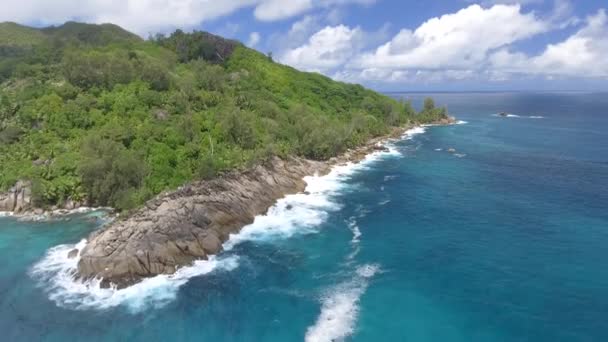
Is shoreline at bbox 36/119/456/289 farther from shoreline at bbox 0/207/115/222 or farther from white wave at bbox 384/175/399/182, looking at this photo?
white wave at bbox 384/175/399/182

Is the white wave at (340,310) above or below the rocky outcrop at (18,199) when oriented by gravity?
below

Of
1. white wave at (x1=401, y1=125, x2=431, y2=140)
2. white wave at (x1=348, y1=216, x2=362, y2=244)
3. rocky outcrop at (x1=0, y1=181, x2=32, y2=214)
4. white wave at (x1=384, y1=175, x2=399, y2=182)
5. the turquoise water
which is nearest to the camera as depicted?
the turquoise water

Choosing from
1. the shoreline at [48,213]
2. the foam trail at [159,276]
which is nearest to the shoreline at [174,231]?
the foam trail at [159,276]

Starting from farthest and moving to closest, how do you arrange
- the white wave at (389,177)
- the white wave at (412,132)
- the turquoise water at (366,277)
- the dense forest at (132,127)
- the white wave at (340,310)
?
1. the white wave at (412,132)
2. the white wave at (389,177)
3. the dense forest at (132,127)
4. the turquoise water at (366,277)
5. the white wave at (340,310)

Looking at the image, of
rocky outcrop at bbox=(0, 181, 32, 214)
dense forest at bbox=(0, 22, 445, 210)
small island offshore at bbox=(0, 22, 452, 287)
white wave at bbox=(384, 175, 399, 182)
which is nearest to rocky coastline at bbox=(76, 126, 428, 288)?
small island offshore at bbox=(0, 22, 452, 287)

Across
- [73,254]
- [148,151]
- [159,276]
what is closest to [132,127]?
[148,151]

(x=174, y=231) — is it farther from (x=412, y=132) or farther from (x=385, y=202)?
(x=412, y=132)

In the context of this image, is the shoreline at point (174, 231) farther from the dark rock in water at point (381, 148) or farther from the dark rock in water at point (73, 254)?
the dark rock in water at point (381, 148)
